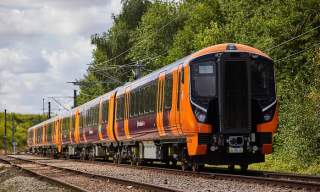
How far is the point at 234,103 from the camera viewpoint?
1858 cm

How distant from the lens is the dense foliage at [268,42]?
2314 centimetres

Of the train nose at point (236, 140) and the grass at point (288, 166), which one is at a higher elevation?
the train nose at point (236, 140)

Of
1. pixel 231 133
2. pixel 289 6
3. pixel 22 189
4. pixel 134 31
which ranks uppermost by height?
pixel 134 31

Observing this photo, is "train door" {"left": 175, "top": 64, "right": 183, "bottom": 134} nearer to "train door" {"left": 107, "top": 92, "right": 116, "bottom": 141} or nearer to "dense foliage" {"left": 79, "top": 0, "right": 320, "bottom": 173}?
"dense foliage" {"left": 79, "top": 0, "right": 320, "bottom": 173}

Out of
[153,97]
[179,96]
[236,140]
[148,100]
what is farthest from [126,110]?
[236,140]

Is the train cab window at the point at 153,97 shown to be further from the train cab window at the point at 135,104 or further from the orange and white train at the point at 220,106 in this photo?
the train cab window at the point at 135,104

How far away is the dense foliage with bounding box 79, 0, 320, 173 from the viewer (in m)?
23.1

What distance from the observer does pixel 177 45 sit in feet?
186

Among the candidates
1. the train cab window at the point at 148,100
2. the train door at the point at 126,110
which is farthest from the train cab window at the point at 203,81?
the train door at the point at 126,110

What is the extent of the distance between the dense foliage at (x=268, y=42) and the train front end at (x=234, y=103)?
11.0 feet

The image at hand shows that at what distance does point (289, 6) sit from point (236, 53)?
15.0 meters

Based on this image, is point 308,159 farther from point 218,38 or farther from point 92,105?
point 218,38

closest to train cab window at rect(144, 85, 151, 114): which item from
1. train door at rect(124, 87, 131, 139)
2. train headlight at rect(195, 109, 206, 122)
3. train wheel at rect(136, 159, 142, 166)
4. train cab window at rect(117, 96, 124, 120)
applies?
train wheel at rect(136, 159, 142, 166)

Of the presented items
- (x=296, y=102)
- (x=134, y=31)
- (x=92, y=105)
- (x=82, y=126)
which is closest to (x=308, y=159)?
(x=296, y=102)
